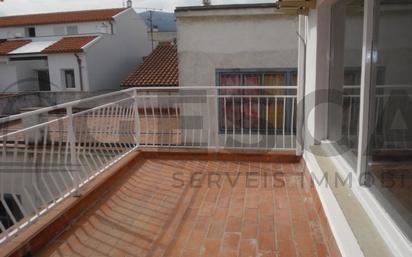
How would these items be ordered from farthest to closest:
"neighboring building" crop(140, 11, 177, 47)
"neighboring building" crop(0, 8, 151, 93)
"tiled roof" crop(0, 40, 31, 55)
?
"neighboring building" crop(140, 11, 177, 47), "tiled roof" crop(0, 40, 31, 55), "neighboring building" crop(0, 8, 151, 93)

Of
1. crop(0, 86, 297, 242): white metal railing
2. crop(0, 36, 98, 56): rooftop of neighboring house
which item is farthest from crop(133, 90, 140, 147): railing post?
crop(0, 36, 98, 56): rooftop of neighboring house

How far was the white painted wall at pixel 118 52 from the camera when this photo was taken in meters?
18.1

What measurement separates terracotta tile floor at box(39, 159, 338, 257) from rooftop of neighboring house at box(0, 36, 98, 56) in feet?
50.1

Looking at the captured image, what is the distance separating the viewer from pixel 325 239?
2631 mm

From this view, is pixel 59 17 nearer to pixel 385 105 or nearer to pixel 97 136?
pixel 97 136

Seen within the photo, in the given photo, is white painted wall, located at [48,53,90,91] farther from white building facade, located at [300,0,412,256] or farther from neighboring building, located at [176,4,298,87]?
white building facade, located at [300,0,412,256]

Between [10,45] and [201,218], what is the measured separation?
21957mm

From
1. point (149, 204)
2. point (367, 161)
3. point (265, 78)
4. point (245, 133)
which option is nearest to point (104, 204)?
point (149, 204)

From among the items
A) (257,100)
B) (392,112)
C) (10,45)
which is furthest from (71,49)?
(392,112)

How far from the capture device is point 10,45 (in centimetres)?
2069

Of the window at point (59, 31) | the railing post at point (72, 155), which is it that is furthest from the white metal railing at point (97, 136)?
the window at point (59, 31)

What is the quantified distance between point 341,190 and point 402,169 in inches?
22.4

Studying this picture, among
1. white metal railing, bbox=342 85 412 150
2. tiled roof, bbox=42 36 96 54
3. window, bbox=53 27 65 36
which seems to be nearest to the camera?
white metal railing, bbox=342 85 412 150

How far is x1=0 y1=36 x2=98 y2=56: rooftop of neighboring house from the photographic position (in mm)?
17750
